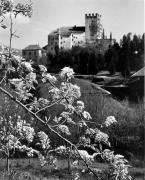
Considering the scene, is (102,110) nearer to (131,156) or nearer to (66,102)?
(131,156)

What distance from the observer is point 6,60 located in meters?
3.26

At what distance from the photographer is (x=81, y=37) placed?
108562 mm

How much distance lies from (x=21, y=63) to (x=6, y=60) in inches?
4.0

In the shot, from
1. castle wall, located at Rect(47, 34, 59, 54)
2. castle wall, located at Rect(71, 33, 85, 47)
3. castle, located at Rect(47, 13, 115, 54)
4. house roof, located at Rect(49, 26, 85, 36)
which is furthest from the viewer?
house roof, located at Rect(49, 26, 85, 36)

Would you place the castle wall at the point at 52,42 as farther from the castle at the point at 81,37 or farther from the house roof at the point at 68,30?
Result: the house roof at the point at 68,30

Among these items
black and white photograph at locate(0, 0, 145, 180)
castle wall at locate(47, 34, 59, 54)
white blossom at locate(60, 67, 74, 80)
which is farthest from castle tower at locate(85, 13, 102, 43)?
white blossom at locate(60, 67, 74, 80)

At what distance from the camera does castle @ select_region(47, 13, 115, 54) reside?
4055 inches

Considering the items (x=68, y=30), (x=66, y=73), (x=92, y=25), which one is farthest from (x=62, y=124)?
(x=92, y=25)

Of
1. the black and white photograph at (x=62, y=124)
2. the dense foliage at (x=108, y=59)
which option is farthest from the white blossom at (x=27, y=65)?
the dense foliage at (x=108, y=59)

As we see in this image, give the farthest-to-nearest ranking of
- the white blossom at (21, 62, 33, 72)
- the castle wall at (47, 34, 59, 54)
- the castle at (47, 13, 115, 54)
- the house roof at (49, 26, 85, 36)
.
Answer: the house roof at (49, 26, 85, 36), the castle wall at (47, 34, 59, 54), the castle at (47, 13, 115, 54), the white blossom at (21, 62, 33, 72)

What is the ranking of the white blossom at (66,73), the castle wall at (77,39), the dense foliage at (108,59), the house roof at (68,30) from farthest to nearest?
the house roof at (68,30) → the castle wall at (77,39) → the dense foliage at (108,59) → the white blossom at (66,73)

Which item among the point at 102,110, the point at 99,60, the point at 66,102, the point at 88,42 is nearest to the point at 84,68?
the point at 99,60

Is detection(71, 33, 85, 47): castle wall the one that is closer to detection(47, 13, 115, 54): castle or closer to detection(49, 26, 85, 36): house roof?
detection(47, 13, 115, 54): castle

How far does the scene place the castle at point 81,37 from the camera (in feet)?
338
